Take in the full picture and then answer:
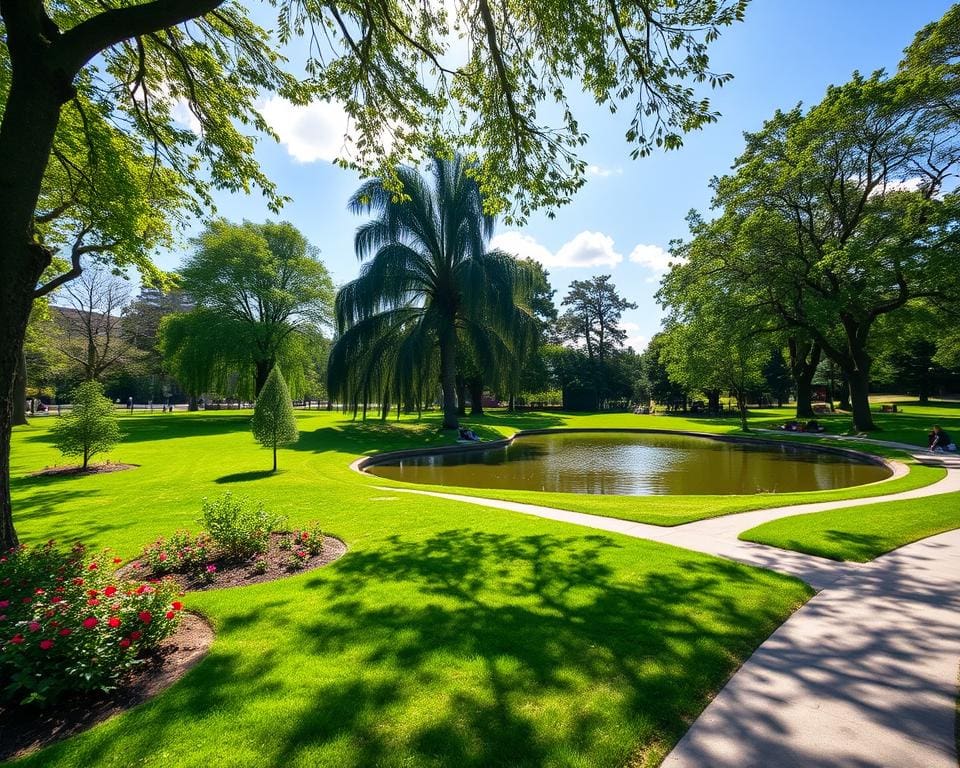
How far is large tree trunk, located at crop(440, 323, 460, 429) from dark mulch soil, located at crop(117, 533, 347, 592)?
59.9 feet

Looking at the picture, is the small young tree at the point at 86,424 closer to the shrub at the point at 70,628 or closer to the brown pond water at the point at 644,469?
the brown pond water at the point at 644,469

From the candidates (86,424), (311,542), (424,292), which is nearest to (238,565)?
(311,542)

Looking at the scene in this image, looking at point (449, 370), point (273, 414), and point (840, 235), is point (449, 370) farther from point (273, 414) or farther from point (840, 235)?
point (840, 235)

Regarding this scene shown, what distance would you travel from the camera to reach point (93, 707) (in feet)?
9.64

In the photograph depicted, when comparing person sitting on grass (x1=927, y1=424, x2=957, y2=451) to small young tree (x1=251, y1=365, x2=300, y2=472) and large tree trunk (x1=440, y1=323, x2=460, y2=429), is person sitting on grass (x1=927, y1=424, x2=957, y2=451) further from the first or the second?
small young tree (x1=251, y1=365, x2=300, y2=472)

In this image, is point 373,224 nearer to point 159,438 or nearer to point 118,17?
point 159,438

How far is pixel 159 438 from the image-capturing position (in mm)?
21141

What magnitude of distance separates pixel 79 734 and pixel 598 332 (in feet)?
195

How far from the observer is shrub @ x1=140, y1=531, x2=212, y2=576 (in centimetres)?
531

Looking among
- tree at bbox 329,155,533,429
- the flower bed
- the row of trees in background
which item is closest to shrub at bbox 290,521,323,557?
the flower bed

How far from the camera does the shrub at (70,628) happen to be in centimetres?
281

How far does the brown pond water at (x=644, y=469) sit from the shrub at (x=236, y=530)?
7.75 m

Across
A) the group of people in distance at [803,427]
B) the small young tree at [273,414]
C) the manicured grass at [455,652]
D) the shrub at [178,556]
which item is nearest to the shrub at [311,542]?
the manicured grass at [455,652]

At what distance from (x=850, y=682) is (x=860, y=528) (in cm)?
521
